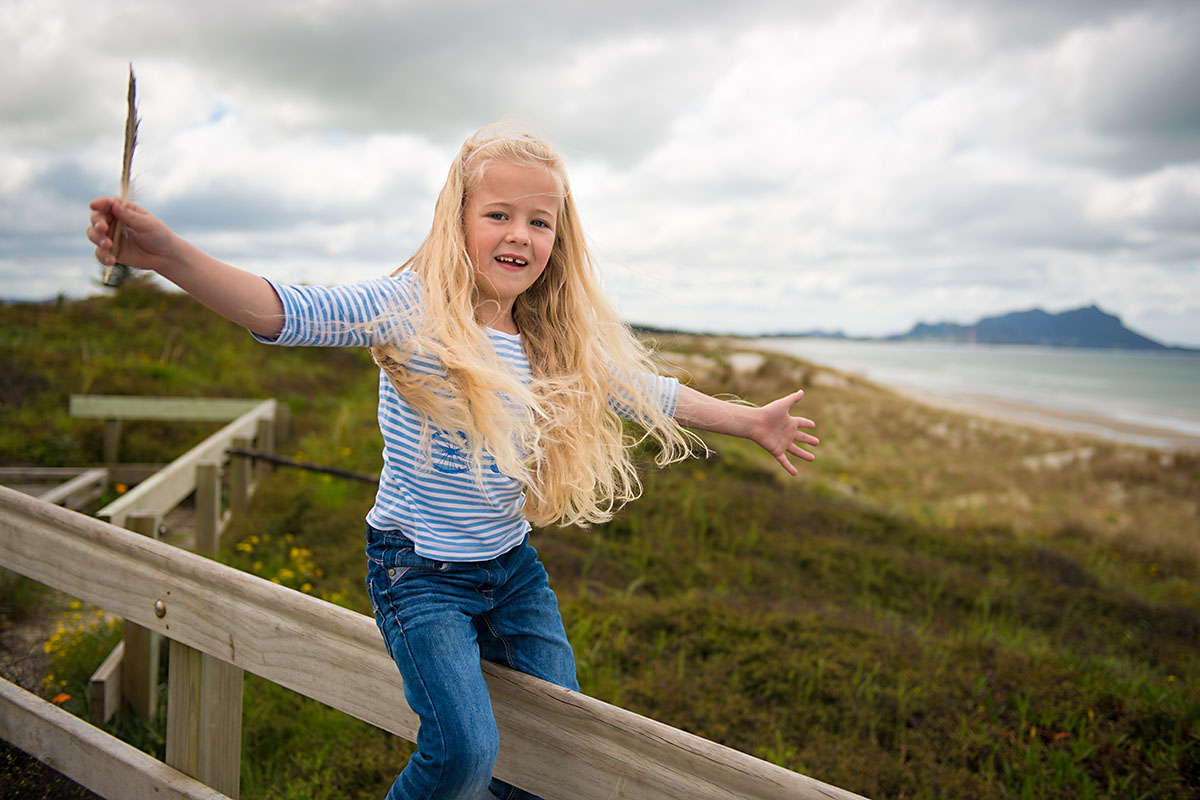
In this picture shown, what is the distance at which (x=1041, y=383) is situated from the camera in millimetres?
56125

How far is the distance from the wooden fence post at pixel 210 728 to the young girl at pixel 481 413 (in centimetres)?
60

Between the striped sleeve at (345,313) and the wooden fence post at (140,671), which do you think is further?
the wooden fence post at (140,671)

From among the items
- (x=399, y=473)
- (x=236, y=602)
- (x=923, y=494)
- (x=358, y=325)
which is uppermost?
(x=358, y=325)

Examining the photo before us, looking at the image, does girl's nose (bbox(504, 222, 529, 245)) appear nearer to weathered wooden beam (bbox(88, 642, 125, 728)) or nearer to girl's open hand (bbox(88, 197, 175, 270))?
girl's open hand (bbox(88, 197, 175, 270))

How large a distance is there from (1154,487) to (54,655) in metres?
16.0

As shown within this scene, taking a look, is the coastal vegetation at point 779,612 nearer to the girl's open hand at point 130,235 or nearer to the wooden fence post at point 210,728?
the wooden fence post at point 210,728

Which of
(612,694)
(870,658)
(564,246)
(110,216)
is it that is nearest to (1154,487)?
(870,658)

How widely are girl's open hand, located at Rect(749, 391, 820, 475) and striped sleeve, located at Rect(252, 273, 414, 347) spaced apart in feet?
2.82

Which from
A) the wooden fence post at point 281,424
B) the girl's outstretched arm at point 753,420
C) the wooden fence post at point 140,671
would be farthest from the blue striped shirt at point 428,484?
the wooden fence post at point 281,424

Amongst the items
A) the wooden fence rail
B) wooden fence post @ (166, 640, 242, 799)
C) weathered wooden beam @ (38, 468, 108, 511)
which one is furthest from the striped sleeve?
weathered wooden beam @ (38, 468, 108, 511)

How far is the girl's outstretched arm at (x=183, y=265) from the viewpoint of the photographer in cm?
112

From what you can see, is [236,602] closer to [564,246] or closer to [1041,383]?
[564,246]

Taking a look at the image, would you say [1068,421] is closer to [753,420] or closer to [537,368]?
[753,420]

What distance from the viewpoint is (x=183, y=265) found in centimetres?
118
